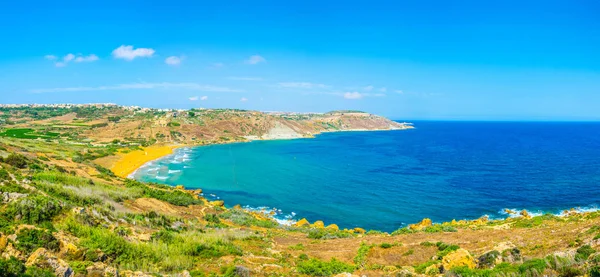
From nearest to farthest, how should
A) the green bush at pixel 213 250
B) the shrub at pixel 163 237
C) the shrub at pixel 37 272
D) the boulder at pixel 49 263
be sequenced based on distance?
the shrub at pixel 37 272 → the boulder at pixel 49 263 → the green bush at pixel 213 250 → the shrub at pixel 163 237

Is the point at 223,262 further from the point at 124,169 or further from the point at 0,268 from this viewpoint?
the point at 124,169

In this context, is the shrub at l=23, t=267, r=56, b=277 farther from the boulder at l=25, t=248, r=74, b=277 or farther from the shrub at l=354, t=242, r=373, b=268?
the shrub at l=354, t=242, r=373, b=268

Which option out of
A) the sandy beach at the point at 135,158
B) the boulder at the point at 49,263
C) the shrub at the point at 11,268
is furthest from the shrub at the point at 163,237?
the sandy beach at the point at 135,158

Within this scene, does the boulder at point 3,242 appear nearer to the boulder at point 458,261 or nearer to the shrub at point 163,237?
the shrub at point 163,237

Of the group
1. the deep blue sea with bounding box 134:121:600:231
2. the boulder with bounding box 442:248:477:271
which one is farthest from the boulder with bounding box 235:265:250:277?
the deep blue sea with bounding box 134:121:600:231

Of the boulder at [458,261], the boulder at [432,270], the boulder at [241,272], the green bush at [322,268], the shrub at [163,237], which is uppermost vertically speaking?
the boulder at [458,261]

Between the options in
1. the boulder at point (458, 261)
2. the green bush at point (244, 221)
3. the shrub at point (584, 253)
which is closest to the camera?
the shrub at point (584, 253)
